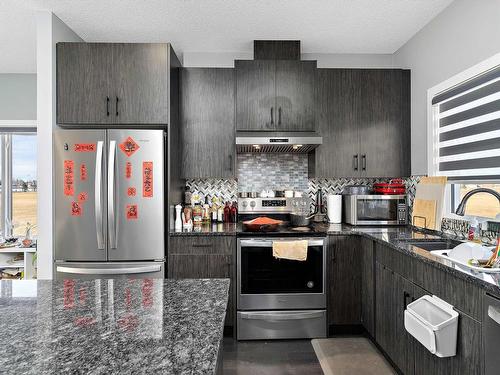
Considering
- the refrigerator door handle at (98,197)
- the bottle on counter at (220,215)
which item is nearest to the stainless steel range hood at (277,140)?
the bottle on counter at (220,215)

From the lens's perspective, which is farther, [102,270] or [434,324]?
[102,270]

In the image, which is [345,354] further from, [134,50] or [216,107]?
[134,50]

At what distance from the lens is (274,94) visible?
331cm

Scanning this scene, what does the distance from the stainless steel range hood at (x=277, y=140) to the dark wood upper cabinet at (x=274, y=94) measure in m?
0.08

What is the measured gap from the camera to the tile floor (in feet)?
8.14

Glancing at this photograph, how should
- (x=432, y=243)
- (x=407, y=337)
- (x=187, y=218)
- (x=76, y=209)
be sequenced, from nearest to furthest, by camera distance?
(x=407, y=337) < (x=432, y=243) < (x=76, y=209) < (x=187, y=218)

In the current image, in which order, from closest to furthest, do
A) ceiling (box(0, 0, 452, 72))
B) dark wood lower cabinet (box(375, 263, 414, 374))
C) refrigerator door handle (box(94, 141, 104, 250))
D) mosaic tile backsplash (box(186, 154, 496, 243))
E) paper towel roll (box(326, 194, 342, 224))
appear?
dark wood lower cabinet (box(375, 263, 414, 374))
ceiling (box(0, 0, 452, 72))
refrigerator door handle (box(94, 141, 104, 250))
paper towel roll (box(326, 194, 342, 224))
mosaic tile backsplash (box(186, 154, 496, 243))

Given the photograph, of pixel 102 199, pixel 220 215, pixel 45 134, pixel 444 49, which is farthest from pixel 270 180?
pixel 45 134

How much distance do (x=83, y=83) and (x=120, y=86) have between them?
309mm

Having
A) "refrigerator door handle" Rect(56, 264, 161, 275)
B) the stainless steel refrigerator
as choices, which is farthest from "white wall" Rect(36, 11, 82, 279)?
"refrigerator door handle" Rect(56, 264, 161, 275)

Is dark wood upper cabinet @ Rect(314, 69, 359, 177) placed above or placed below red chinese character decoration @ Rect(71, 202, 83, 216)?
above

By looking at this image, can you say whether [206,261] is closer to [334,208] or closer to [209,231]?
[209,231]

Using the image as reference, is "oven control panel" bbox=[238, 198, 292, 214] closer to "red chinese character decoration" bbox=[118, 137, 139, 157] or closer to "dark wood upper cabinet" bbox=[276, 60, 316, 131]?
"dark wood upper cabinet" bbox=[276, 60, 316, 131]

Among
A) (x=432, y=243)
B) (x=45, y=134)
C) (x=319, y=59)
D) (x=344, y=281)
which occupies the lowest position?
(x=344, y=281)
